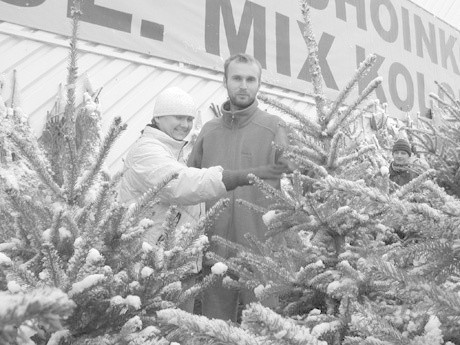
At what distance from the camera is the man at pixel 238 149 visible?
7.88ft

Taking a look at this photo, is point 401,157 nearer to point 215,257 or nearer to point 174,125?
point 174,125

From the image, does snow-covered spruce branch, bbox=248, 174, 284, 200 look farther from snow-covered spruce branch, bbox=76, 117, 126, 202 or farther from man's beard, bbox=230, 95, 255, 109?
man's beard, bbox=230, 95, 255, 109

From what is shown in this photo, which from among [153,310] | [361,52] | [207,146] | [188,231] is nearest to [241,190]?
[207,146]

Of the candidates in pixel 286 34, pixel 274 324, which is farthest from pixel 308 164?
pixel 286 34

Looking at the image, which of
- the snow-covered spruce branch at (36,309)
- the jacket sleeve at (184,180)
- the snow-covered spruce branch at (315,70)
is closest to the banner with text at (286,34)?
the jacket sleeve at (184,180)

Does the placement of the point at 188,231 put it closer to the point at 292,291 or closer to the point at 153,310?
the point at 153,310

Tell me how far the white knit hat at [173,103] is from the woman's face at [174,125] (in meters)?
0.03

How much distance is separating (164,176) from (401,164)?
2443 millimetres

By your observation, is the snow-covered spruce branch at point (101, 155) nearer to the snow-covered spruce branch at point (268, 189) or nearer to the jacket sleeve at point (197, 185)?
the snow-covered spruce branch at point (268, 189)

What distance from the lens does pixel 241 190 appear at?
8.23 feet

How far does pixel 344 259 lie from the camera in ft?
5.37

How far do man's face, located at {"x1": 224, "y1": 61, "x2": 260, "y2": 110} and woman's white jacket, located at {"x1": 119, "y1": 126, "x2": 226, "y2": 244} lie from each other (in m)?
0.41

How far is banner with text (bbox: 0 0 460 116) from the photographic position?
14.4 ft

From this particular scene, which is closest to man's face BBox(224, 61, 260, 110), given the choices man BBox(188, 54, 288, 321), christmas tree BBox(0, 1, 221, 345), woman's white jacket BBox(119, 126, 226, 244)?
man BBox(188, 54, 288, 321)
